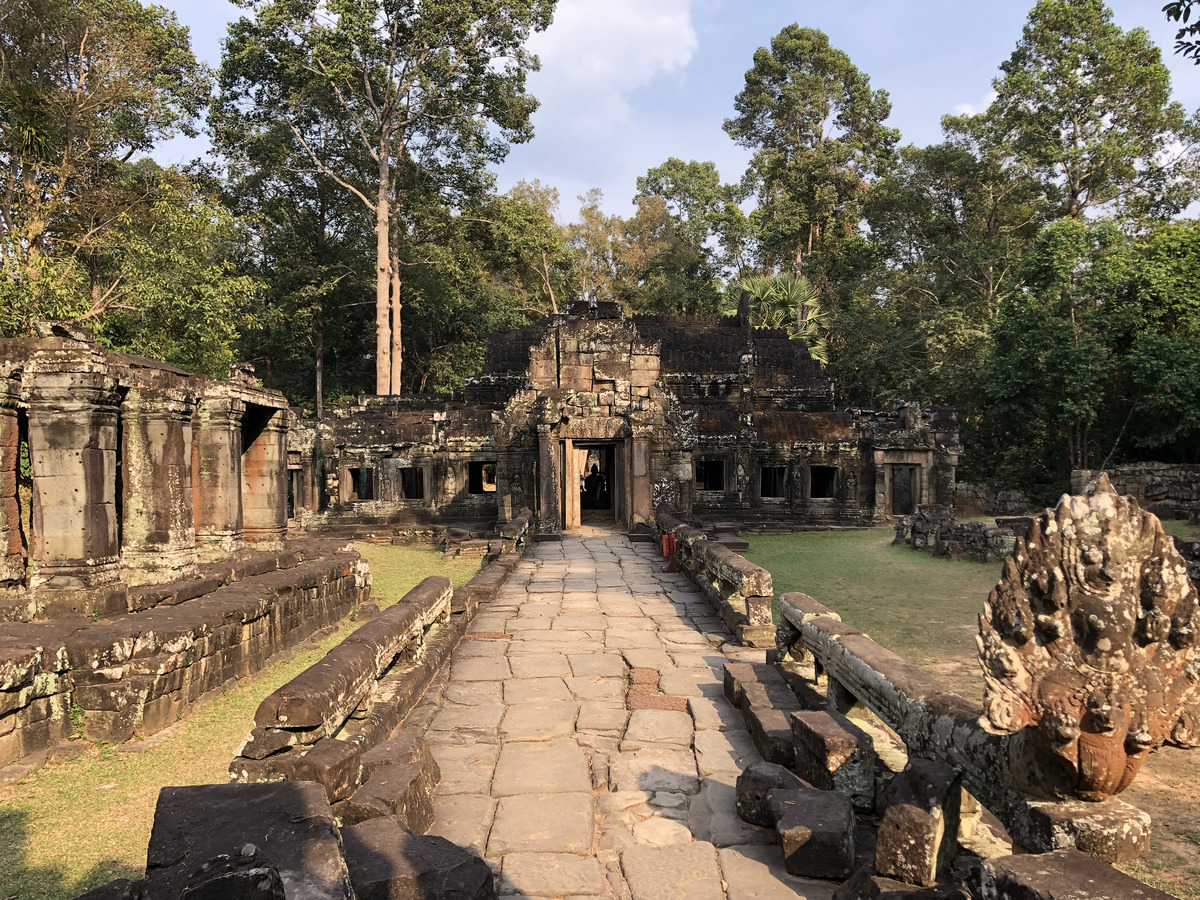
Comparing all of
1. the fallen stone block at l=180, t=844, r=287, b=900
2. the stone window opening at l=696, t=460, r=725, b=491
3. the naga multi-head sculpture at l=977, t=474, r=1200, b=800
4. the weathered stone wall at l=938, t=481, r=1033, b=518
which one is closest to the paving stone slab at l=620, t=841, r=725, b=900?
the naga multi-head sculpture at l=977, t=474, r=1200, b=800

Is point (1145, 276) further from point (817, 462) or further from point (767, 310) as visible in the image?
point (767, 310)

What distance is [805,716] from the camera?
14.0 feet

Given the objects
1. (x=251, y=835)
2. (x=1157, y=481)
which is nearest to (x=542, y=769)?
(x=251, y=835)

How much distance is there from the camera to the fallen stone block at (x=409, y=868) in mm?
2715

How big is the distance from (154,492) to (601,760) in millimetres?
5796

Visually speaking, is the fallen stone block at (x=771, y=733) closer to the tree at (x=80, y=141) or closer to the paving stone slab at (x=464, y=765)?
the paving stone slab at (x=464, y=765)

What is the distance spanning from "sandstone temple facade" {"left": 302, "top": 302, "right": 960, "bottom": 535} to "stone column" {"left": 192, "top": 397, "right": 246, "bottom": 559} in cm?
762

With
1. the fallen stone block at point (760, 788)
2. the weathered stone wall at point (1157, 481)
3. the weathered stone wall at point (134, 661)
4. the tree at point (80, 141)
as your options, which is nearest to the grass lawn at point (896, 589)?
the fallen stone block at point (760, 788)

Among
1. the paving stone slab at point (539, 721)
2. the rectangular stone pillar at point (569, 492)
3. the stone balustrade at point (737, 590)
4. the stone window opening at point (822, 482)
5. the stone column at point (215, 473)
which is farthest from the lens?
the stone window opening at point (822, 482)

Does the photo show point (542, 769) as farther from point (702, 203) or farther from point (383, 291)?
point (702, 203)

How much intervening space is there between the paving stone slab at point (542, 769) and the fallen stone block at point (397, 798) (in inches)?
20.3

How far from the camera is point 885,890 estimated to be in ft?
8.81

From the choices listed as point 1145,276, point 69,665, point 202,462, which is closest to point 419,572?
point 202,462

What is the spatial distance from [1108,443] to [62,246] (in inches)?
1173
